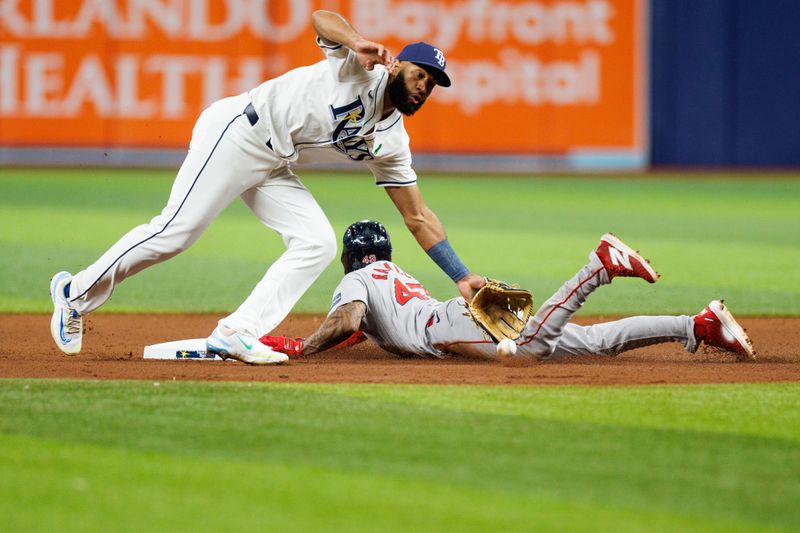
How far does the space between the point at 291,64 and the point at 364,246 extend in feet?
52.5

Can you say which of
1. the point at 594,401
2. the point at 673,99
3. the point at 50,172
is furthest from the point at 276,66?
the point at 594,401

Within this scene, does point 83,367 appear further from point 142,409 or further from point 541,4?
point 541,4

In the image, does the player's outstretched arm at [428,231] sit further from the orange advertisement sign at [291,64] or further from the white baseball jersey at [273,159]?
the orange advertisement sign at [291,64]

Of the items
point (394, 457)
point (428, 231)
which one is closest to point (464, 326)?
point (428, 231)

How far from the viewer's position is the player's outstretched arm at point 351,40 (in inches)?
207

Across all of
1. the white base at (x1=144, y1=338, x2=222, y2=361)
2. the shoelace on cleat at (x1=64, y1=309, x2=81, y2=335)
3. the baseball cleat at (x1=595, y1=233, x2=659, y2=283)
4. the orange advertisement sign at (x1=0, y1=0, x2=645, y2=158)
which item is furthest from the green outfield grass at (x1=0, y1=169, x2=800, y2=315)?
the baseball cleat at (x1=595, y1=233, x2=659, y2=283)

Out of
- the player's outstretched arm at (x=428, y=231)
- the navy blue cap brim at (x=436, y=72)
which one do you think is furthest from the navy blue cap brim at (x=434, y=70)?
the player's outstretched arm at (x=428, y=231)

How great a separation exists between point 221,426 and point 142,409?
45cm

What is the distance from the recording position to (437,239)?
618 cm

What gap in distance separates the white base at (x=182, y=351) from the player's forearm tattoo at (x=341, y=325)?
51 cm

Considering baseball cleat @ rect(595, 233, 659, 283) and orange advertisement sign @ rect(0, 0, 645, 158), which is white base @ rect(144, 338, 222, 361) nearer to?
baseball cleat @ rect(595, 233, 659, 283)

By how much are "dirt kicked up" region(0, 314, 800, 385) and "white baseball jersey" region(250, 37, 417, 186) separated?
98cm

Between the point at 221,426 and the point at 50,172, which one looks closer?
the point at 221,426

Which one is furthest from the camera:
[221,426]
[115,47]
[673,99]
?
[673,99]
